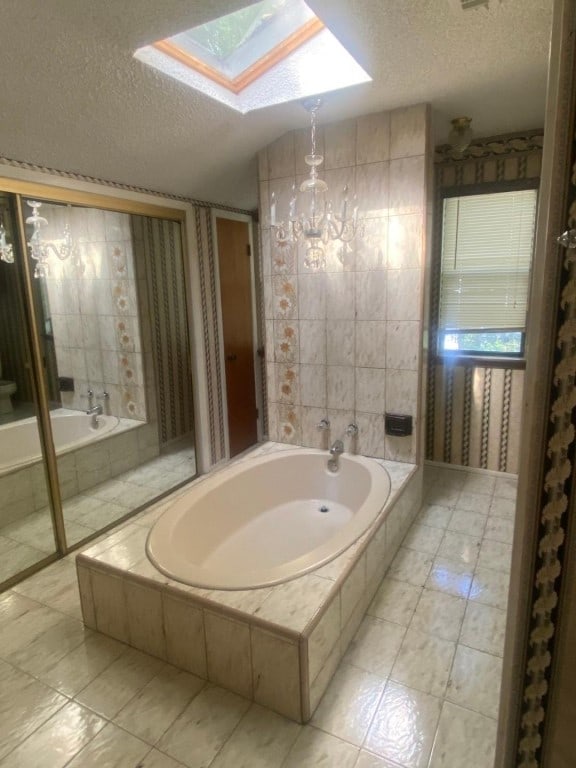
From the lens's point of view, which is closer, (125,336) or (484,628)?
(484,628)

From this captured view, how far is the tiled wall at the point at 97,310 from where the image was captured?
98.5 inches

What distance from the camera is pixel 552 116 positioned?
594mm

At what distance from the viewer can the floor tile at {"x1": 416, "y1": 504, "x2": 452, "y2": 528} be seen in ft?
→ 9.14

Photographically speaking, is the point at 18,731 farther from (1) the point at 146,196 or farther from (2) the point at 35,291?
(1) the point at 146,196

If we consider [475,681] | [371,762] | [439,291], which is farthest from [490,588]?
[439,291]

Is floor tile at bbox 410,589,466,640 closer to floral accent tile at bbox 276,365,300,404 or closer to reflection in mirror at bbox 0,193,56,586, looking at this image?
floral accent tile at bbox 276,365,300,404

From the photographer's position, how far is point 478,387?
Answer: 329 centimetres

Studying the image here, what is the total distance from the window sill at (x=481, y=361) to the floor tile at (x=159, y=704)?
2.59 m

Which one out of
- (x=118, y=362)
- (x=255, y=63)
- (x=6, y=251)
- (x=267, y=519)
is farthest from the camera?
(x=118, y=362)

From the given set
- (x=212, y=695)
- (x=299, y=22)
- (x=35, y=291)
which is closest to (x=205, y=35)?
(x=299, y=22)

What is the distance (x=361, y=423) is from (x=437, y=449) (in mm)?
988

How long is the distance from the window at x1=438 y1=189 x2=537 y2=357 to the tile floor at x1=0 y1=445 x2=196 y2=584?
223cm

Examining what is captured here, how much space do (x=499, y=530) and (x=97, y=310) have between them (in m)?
2.79

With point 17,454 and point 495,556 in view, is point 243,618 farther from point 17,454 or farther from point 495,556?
point 17,454
